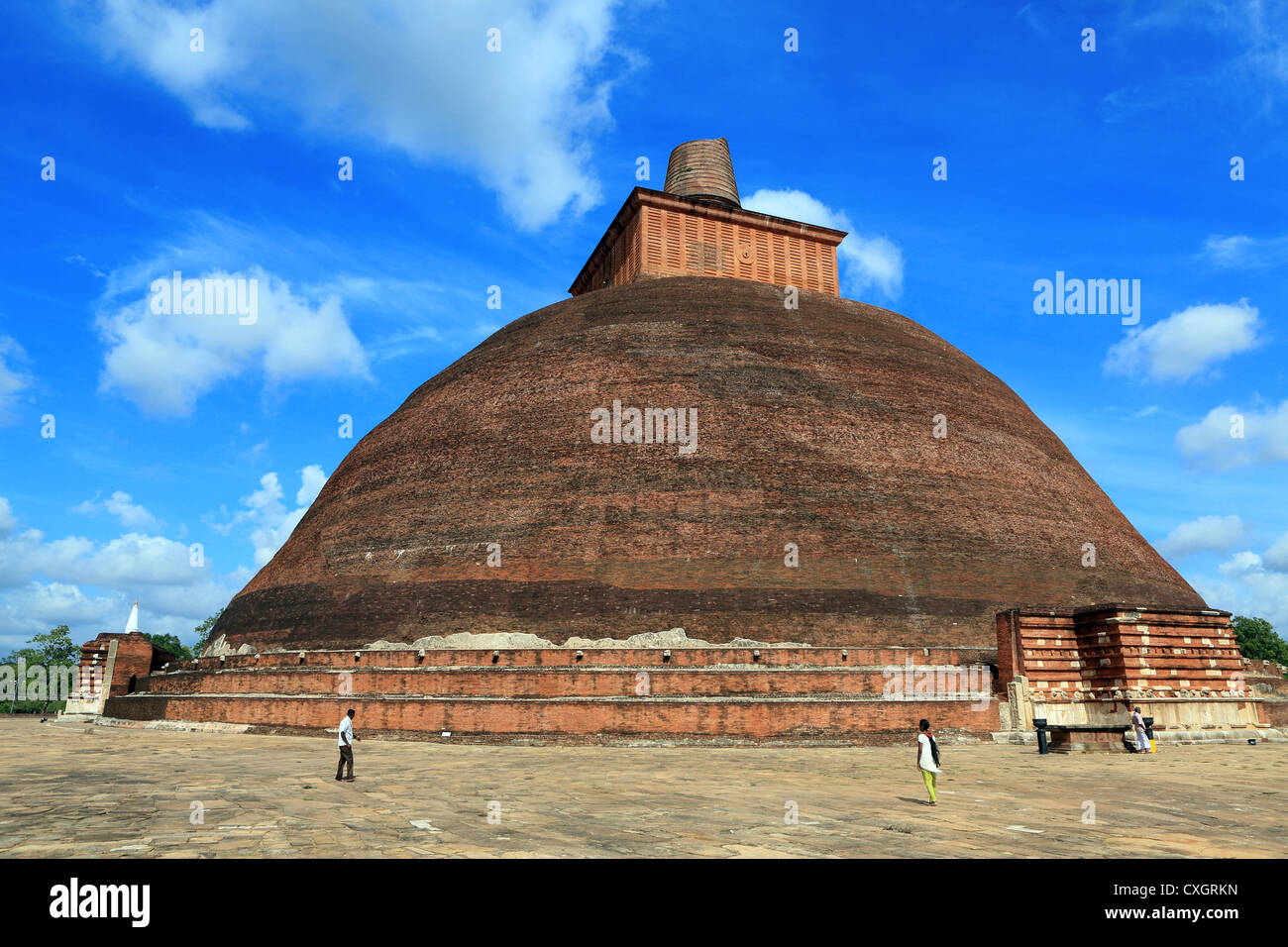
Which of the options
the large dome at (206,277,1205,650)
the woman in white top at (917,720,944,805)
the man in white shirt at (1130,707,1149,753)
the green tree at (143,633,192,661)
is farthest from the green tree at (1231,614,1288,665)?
the green tree at (143,633,192,661)

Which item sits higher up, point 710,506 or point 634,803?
point 710,506

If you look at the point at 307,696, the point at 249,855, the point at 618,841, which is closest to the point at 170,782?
the point at 249,855

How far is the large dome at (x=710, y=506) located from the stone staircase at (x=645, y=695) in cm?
84

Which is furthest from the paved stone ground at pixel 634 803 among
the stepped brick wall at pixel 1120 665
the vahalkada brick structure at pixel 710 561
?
the stepped brick wall at pixel 1120 665

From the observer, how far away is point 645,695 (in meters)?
15.6

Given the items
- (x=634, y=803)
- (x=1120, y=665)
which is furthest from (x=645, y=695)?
(x=1120, y=665)

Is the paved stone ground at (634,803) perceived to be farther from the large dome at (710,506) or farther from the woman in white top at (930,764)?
the large dome at (710,506)

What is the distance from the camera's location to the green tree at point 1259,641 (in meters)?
55.8

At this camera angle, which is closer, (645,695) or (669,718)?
(669,718)

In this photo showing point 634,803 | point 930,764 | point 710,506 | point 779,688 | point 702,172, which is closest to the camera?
point 634,803

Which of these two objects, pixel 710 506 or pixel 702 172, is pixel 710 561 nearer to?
pixel 710 506

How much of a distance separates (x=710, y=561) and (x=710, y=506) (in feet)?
4.37

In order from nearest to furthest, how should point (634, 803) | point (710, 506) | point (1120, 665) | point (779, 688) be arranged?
point (634, 803) → point (779, 688) → point (1120, 665) → point (710, 506)
